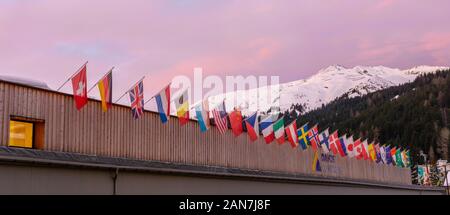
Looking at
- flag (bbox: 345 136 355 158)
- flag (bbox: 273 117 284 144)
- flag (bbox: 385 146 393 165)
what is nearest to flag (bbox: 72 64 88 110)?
flag (bbox: 273 117 284 144)

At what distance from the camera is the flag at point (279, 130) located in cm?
3744

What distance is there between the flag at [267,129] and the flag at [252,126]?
1042mm

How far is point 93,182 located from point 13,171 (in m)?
3.74

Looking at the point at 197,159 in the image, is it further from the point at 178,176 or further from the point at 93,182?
the point at 93,182

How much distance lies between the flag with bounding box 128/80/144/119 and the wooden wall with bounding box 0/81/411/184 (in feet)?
3.54

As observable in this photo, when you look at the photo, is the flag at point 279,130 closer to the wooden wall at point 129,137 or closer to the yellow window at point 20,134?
the wooden wall at point 129,137

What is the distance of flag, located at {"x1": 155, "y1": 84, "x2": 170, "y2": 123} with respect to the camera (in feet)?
89.3

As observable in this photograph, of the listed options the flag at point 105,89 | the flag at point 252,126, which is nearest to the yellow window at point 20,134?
the flag at point 105,89

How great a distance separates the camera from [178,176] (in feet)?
92.7

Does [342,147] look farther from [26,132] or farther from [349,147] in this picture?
[26,132]
